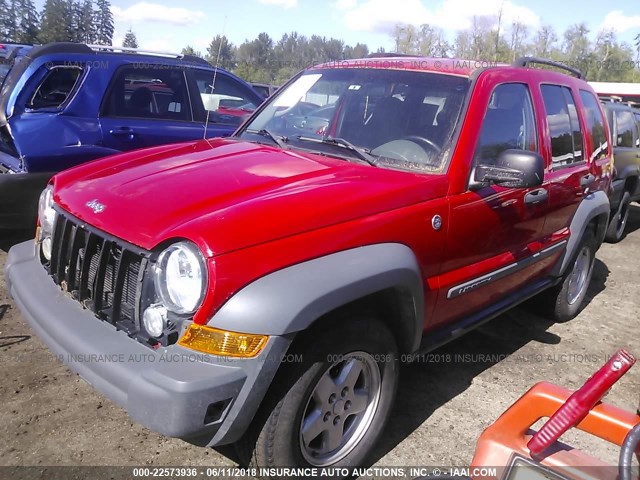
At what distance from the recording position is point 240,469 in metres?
2.75

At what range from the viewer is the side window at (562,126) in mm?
3936

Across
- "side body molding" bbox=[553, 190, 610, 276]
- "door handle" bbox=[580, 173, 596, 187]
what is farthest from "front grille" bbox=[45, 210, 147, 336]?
"door handle" bbox=[580, 173, 596, 187]

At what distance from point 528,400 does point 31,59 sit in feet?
17.1

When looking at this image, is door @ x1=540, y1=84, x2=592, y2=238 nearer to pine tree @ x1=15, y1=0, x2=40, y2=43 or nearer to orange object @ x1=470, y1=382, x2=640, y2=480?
orange object @ x1=470, y1=382, x2=640, y2=480

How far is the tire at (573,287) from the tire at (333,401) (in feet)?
7.96

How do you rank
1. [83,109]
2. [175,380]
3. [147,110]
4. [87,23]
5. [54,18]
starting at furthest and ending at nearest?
1. [87,23]
2. [54,18]
3. [147,110]
4. [83,109]
5. [175,380]

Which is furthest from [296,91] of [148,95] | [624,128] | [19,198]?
[624,128]

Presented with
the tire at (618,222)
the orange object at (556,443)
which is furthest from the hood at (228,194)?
the tire at (618,222)

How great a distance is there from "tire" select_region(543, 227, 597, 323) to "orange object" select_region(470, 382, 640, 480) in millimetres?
2806

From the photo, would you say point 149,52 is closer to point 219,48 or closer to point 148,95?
point 148,95

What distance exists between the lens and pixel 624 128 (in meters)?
8.31

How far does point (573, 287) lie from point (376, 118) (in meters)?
2.71

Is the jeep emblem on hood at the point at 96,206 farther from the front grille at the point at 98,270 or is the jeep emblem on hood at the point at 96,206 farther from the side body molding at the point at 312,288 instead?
the side body molding at the point at 312,288

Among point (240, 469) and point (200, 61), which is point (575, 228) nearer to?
point (240, 469)
